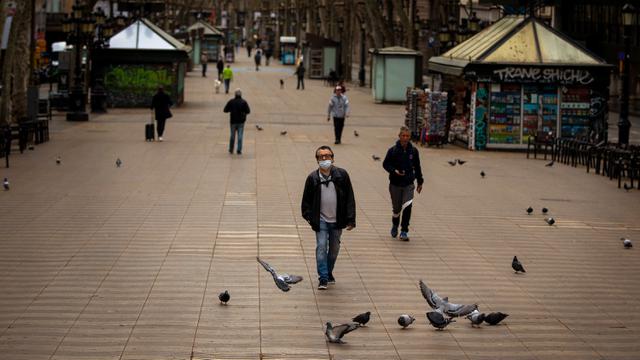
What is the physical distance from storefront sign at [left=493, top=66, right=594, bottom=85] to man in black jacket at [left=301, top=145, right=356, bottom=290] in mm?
19507

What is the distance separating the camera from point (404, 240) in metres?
16.3

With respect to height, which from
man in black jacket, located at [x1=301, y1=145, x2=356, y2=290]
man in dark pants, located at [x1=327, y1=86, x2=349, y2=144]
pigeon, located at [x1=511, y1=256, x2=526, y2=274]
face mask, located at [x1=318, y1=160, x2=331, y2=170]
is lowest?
pigeon, located at [x1=511, y1=256, x2=526, y2=274]

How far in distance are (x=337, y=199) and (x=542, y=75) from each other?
65.2 feet

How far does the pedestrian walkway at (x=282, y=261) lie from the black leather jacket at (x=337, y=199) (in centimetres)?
76

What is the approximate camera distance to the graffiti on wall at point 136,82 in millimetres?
44469

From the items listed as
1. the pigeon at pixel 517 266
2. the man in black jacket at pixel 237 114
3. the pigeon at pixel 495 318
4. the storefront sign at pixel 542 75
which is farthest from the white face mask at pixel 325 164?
the storefront sign at pixel 542 75

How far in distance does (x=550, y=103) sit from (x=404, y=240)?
1666 cm

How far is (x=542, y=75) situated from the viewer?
31438mm

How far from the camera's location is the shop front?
31453 mm

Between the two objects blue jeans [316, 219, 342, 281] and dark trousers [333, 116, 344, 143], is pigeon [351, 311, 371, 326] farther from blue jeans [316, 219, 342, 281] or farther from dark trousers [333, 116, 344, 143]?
dark trousers [333, 116, 344, 143]

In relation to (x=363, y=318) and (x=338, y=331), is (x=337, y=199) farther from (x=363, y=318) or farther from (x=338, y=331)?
(x=338, y=331)

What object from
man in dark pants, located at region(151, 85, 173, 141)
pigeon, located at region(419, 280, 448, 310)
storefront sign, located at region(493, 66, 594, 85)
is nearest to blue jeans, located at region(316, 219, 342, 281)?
pigeon, located at region(419, 280, 448, 310)

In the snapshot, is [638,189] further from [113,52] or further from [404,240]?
[113,52]

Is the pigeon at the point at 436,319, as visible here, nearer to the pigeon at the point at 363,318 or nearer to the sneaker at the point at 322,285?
the pigeon at the point at 363,318
